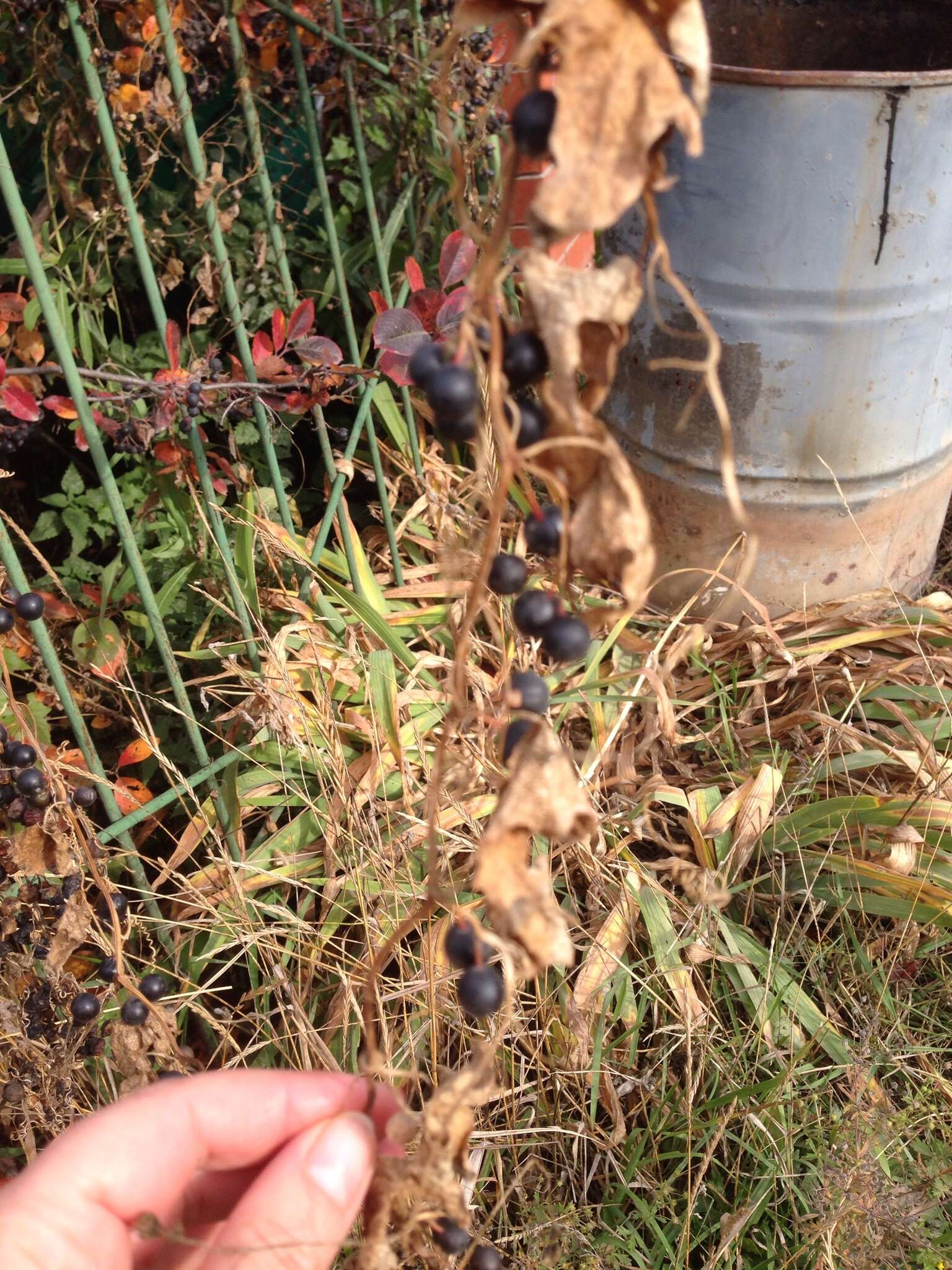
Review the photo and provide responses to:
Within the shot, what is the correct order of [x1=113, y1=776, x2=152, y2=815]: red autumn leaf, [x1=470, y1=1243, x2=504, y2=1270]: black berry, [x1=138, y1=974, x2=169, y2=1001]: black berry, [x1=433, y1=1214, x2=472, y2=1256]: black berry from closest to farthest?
1. [x1=433, y1=1214, x2=472, y2=1256]: black berry
2. [x1=470, y1=1243, x2=504, y2=1270]: black berry
3. [x1=138, y1=974, x2=169, y2=1001]: black berry
4. [x1=113, y1=776, x2=152, y2=815]: red autumn leaf

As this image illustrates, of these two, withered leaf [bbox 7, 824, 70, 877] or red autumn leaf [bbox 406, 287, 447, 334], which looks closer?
withered leaf [bbox 7, 824, 70, 877]

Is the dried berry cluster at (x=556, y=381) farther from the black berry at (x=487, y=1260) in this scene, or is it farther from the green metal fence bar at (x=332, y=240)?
the green metal fence bar at (x=332, y=240)

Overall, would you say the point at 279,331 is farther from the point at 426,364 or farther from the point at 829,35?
the point at 829,35

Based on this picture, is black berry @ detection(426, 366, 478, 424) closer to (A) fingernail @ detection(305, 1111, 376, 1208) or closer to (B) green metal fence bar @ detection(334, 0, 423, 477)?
(A) fingernail @ detection(305, 1111, 376, 1208)

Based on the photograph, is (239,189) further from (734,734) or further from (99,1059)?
(99,1059)

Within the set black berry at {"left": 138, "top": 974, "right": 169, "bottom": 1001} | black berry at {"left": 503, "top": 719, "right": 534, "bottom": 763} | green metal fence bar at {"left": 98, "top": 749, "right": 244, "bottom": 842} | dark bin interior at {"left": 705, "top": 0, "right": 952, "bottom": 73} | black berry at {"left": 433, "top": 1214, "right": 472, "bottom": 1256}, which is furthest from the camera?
A: dark bin interior at {"left": 705, "top": 0, "right": 952, "bottom": 73}

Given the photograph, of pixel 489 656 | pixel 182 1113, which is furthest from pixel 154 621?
Answer: pixel 182 1113

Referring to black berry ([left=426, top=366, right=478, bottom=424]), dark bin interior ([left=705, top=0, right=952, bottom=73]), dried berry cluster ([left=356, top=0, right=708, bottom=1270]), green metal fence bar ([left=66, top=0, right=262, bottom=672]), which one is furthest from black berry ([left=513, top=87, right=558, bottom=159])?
dark bin interior ([left=705, top=0, right=952, bottom=73])

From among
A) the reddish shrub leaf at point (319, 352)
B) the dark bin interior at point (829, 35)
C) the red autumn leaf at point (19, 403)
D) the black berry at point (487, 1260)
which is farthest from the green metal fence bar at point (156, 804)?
the dark bin interior at point (829, 35)
